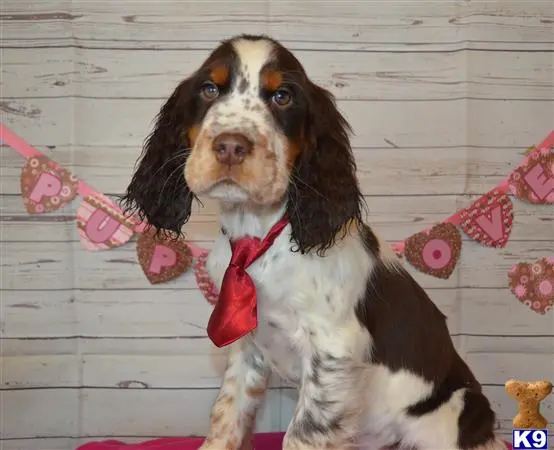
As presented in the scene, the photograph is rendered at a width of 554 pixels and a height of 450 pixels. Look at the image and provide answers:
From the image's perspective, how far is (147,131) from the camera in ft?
10.5

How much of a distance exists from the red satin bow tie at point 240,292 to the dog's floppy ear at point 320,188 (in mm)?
101

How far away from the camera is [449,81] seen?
3211 mm

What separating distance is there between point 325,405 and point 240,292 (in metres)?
0.44

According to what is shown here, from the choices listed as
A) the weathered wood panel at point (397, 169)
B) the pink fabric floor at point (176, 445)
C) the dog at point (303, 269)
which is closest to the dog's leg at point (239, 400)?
the dog at point (303, 269)

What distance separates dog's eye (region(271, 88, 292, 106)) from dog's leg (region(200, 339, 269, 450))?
0.88 m

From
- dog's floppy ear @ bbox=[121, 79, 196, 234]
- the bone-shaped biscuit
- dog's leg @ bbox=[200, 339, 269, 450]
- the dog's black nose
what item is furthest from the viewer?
dog's leg @ bbox=[200, 339, 269, 450]

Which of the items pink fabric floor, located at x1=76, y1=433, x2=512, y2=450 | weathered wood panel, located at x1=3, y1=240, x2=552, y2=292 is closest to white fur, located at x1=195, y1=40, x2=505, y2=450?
pink fabric floor, located at x1=76, y1=433, x2=512, y2=450

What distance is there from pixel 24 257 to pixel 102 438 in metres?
0.89

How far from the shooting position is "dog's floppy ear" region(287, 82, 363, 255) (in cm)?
222

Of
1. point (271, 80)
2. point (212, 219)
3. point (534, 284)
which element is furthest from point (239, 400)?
point (534, 284)

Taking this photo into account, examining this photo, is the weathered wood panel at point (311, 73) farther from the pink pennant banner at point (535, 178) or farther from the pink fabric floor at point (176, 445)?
the pink fabric floor at point (176, 445)

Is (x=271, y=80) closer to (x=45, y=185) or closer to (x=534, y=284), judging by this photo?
(x=45, y=185)

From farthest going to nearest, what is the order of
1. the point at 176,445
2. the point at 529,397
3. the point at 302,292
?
the point at 176,445 < the point at 302,292 < the point at 529,397

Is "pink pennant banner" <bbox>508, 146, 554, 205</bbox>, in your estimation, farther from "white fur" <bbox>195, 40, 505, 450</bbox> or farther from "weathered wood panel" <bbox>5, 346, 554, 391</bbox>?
"white fur" <bbox>195, 40, 505, 450</bbox>
